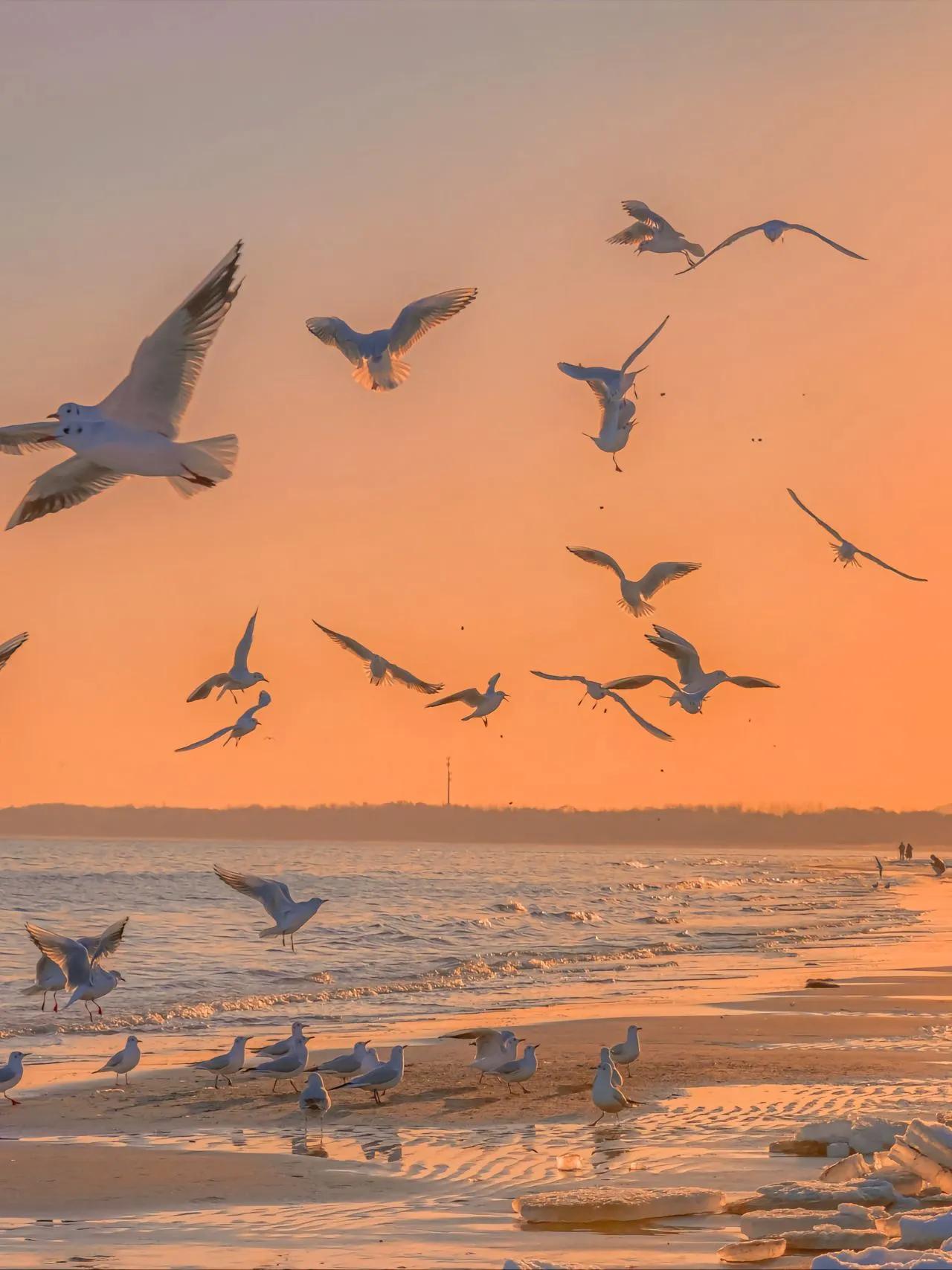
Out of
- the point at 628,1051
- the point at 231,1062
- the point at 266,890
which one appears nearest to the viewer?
the point at 628,1051

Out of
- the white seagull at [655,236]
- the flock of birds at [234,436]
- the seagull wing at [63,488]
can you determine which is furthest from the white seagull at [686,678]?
the seagull wing at [63,488]

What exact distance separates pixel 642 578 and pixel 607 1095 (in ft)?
20.5

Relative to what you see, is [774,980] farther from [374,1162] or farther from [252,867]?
[252,867]

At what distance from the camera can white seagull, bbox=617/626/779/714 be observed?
17.3 metres

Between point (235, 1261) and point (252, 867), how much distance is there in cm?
7227

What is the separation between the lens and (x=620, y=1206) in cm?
987

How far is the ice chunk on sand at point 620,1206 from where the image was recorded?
9820 mm

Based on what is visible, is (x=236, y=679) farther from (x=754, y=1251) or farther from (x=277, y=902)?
(x=754, y=1251)

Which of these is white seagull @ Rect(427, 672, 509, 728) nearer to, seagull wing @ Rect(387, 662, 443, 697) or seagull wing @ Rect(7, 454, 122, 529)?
seagull wing @ Rect(387, 662, 443, 697)

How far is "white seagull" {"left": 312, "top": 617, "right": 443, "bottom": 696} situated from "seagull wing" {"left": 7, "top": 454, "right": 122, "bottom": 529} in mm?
7107

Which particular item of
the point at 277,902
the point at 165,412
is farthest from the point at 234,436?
the point at 277,902

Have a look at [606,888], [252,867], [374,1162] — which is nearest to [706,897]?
[606,888]

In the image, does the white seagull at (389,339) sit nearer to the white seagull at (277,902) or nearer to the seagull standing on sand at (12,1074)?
the white seagull at (277,902)

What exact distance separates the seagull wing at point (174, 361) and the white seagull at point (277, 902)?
302 inches
